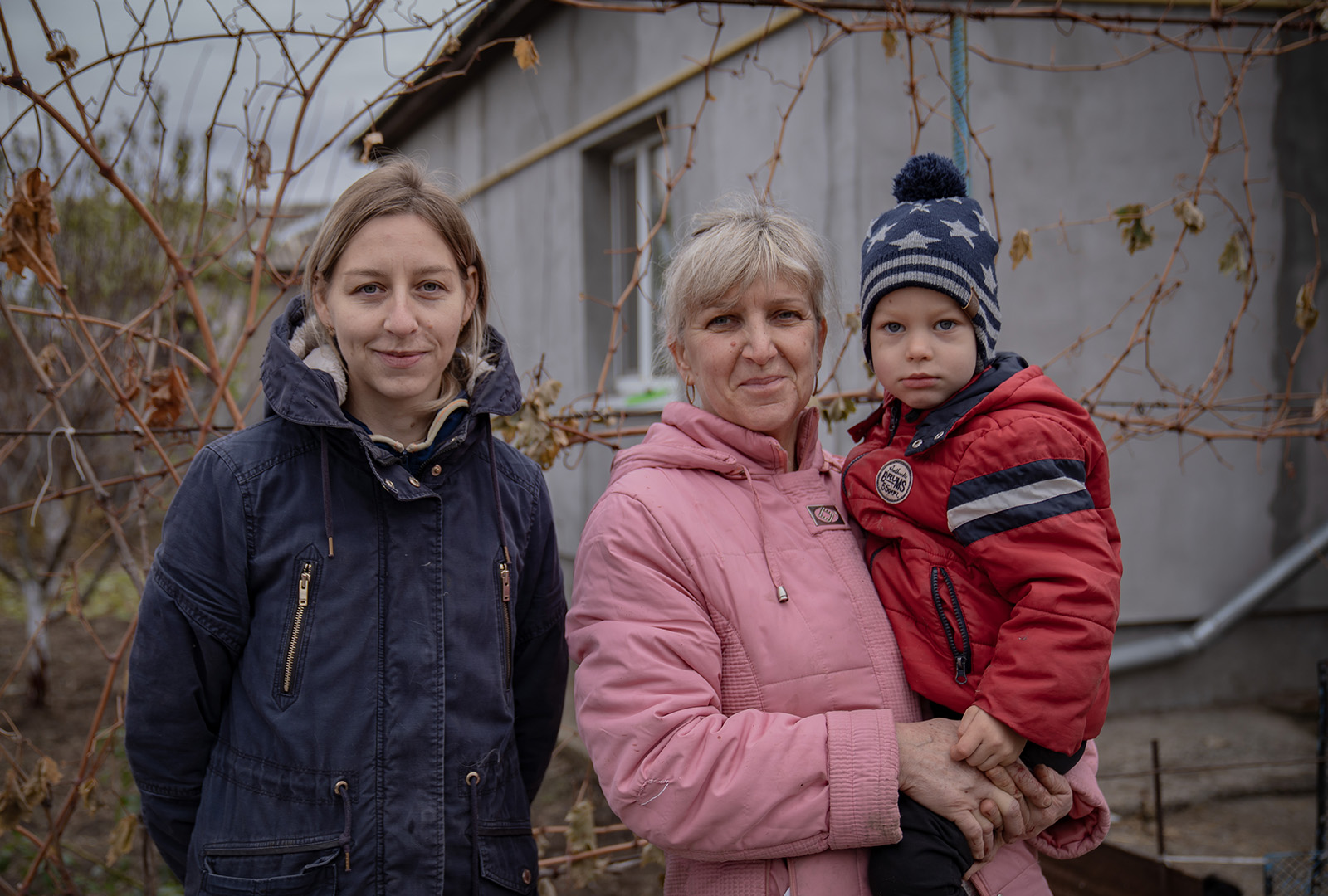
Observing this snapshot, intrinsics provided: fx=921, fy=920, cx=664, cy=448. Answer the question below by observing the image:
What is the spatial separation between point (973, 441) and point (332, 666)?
116 centimetres

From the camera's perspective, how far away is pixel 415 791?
1.60 meters

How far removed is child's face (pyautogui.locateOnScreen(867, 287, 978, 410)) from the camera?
5.48 feet

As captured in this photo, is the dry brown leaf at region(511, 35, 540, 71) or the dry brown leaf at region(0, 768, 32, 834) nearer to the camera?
the dry brown leaf at region(0, 768, 32, 834)

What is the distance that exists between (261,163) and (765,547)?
1.75m

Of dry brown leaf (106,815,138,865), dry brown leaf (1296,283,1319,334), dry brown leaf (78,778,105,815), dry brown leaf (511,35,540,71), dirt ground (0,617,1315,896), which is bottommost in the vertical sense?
dirt ground (0,617,1315,896)

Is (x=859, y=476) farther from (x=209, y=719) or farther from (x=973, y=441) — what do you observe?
(x=209, y=719)

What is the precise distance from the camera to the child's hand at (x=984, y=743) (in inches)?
56.9

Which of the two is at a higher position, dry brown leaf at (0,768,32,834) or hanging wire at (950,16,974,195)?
hanging wire at (950,16,974,195)

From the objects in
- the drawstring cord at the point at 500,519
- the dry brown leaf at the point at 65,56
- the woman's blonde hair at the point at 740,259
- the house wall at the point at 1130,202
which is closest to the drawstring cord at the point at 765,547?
the woman's blonde hair at the point at 740,259

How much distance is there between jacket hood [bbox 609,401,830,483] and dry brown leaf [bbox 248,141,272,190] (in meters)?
1.40

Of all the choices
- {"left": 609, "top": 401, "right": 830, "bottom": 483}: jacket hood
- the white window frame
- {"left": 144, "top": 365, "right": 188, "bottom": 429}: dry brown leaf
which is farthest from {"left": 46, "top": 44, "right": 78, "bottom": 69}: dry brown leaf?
the white window frame

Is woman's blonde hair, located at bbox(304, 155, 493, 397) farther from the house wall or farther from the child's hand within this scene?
the house wall

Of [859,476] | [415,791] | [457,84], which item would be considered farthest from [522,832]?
[457,84]

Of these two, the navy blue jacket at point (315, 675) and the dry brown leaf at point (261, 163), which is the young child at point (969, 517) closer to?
the navy blue jacket at point (315, 675)
